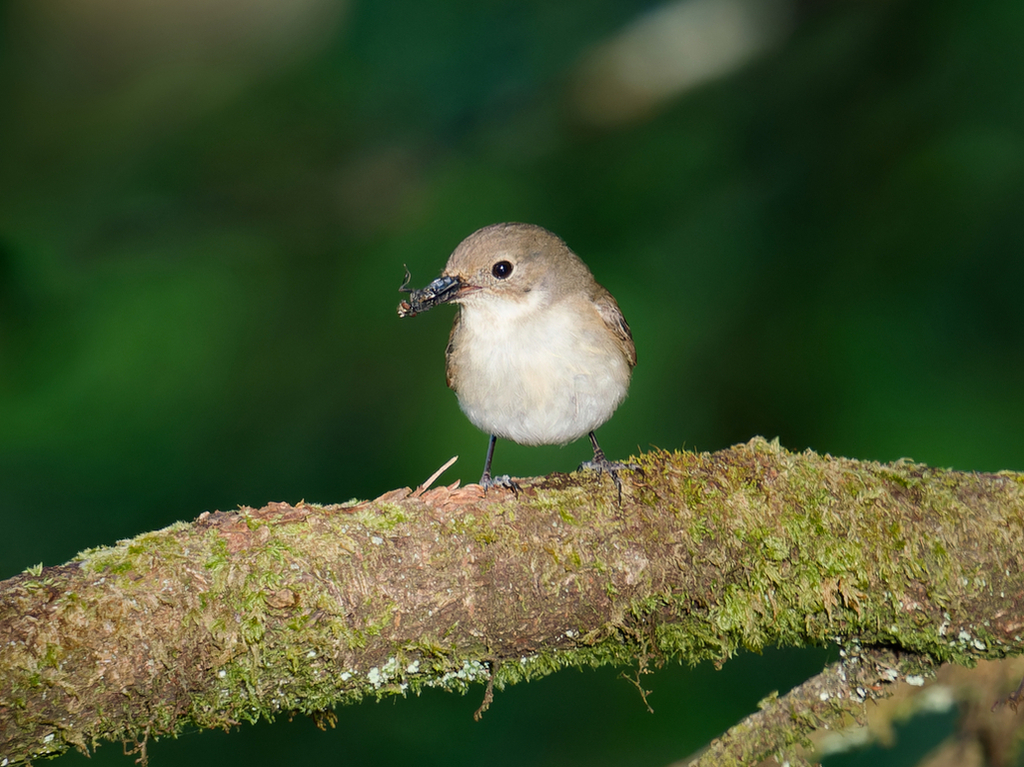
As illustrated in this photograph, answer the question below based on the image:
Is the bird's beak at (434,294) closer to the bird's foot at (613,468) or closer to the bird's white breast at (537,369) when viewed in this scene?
the bird's white breast at (537,369)

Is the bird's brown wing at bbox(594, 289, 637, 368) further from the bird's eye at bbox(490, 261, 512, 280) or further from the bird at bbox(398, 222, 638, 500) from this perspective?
the bird's eye at bbox(490, 261, 512, 280)

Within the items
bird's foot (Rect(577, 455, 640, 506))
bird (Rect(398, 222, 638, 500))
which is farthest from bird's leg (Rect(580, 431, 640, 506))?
bird (Rect(398, 222, 638, 500))

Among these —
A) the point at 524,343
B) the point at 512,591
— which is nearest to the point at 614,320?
the point at 524,343

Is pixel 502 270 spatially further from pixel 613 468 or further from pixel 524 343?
pixel 613 468

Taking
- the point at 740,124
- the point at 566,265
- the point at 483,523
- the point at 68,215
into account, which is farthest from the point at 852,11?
the point at 68,215

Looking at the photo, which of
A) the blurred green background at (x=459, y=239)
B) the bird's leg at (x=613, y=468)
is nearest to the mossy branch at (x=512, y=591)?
the bird's leg at (x=613, y=468)

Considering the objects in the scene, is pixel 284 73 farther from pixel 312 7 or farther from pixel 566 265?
pixel 566 265

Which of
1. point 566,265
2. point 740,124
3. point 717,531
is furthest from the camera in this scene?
point 740,124
